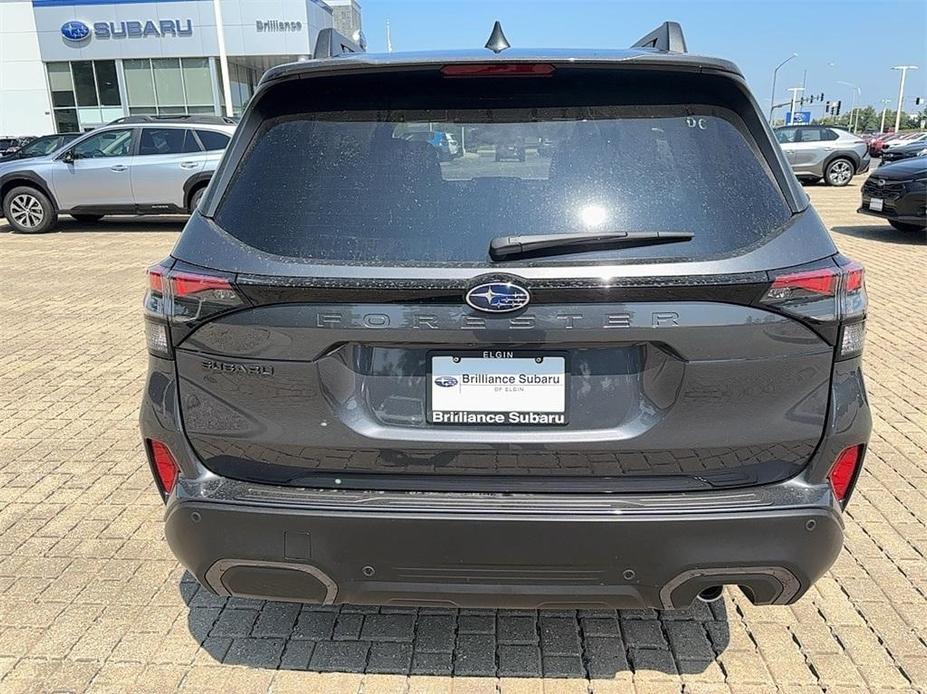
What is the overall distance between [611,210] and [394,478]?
0.90m

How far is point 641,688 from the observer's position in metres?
2.39

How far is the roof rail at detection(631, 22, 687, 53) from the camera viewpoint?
256cm

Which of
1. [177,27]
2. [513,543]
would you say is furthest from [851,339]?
[177,27]

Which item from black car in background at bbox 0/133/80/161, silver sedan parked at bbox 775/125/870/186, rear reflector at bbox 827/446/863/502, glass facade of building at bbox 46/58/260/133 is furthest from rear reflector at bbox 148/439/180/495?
glass facade of building at bbox 46/58/260/133

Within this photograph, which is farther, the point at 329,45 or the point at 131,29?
the point at 131,29

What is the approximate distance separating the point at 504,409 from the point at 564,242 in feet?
1.47

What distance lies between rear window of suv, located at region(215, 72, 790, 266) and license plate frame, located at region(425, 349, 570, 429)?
227 mm

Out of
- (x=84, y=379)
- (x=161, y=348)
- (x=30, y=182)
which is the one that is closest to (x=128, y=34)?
(x=30, y=182)

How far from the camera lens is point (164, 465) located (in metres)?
2.18

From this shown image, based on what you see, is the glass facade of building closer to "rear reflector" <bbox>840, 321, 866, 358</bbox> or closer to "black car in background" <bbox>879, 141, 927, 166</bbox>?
"black car in background" <bbox>879, 141, 927, 166</bbox>

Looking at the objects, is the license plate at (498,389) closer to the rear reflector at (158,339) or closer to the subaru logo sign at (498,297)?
the subaru logo sign at (498,297)

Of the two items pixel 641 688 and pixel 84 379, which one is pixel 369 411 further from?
pixel 84 379

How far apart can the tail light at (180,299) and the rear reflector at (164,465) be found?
270 millimetres

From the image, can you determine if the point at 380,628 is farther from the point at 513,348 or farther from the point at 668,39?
the point at 668,39
